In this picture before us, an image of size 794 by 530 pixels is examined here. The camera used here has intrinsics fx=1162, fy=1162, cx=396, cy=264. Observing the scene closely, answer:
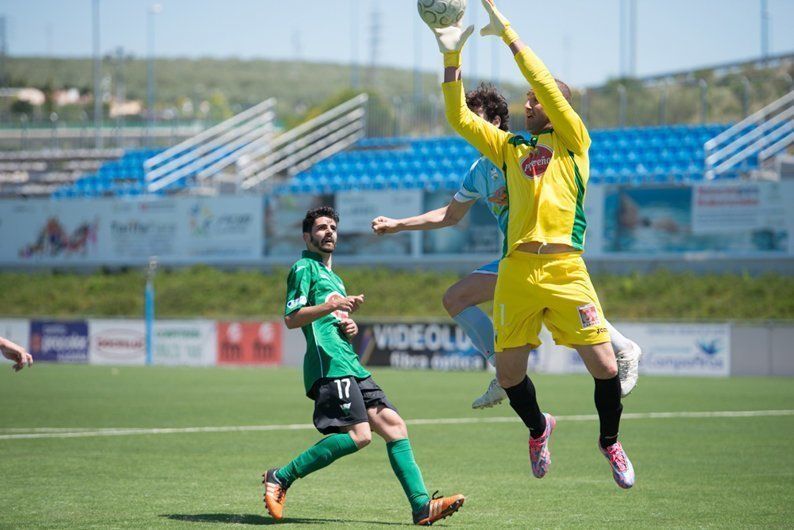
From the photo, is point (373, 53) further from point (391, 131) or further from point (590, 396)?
point (590, 396)

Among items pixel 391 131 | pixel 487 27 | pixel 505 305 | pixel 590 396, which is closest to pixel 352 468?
→ pixel 505 305

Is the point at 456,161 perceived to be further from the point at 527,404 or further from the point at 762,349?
the point at 527,404

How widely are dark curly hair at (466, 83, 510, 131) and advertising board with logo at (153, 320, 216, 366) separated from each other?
2259 cm

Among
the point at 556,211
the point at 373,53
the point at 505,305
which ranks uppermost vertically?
the point at 373,53

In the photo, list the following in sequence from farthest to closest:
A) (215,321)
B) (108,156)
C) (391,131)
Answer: (108,156) → (391,131) → (215,321)

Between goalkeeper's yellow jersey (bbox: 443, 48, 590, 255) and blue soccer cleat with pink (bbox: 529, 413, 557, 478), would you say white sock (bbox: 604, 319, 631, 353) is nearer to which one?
blue soccer cleat with pink (bbox: 529, 413, 557, 478)

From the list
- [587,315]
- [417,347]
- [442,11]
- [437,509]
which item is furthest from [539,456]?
[417,347]

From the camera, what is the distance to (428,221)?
8.37 meters

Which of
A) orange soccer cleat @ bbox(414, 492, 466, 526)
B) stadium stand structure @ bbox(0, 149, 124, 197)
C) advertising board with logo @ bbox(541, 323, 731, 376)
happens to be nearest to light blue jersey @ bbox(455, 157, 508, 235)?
orange soccer cleat @ bbox(414, 492, 466, 526)

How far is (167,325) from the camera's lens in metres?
30.7

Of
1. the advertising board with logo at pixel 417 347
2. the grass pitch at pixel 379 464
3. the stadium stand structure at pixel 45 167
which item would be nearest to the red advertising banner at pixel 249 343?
the advertising board with logo at pixel 417 347

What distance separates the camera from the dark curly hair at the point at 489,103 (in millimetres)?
8570

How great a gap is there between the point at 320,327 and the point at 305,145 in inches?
1339

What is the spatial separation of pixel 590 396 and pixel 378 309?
14398 mm
